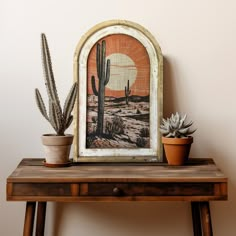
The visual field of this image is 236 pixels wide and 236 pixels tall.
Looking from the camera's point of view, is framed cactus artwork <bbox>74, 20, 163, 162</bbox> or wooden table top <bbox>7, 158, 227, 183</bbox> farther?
framed cactus artwork <bbox>74, 20, 163, 162</bbox>

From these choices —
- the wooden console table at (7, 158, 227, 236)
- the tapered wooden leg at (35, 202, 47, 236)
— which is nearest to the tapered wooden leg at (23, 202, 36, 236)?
the wooden console table at (7, 158, 227, 236)

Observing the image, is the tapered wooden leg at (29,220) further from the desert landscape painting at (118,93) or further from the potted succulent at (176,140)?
the potted succulent at (176,140)

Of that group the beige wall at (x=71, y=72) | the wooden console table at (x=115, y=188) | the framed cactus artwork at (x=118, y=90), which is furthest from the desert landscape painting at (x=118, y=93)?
the wooden console table at (x=115, y=188)

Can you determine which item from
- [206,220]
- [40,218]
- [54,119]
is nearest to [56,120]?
[54,119]

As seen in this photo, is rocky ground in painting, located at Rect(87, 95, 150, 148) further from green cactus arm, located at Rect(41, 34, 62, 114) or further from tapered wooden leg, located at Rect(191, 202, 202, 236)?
tapered wooden leg, located at Rect(191, 202, 202, 236)

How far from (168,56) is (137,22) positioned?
7.5 inches

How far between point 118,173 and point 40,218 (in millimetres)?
460

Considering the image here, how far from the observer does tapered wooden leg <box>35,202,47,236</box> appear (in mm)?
1744

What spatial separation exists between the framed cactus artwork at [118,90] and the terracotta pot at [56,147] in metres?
0.14

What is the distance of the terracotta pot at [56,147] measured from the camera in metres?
1.58

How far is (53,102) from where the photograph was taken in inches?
62.3

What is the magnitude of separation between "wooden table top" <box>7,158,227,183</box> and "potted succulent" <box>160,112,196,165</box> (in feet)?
0.12

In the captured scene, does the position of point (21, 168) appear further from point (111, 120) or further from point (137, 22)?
point (137, 22)

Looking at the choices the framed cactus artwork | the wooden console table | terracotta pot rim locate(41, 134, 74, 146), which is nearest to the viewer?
the wooden console table
